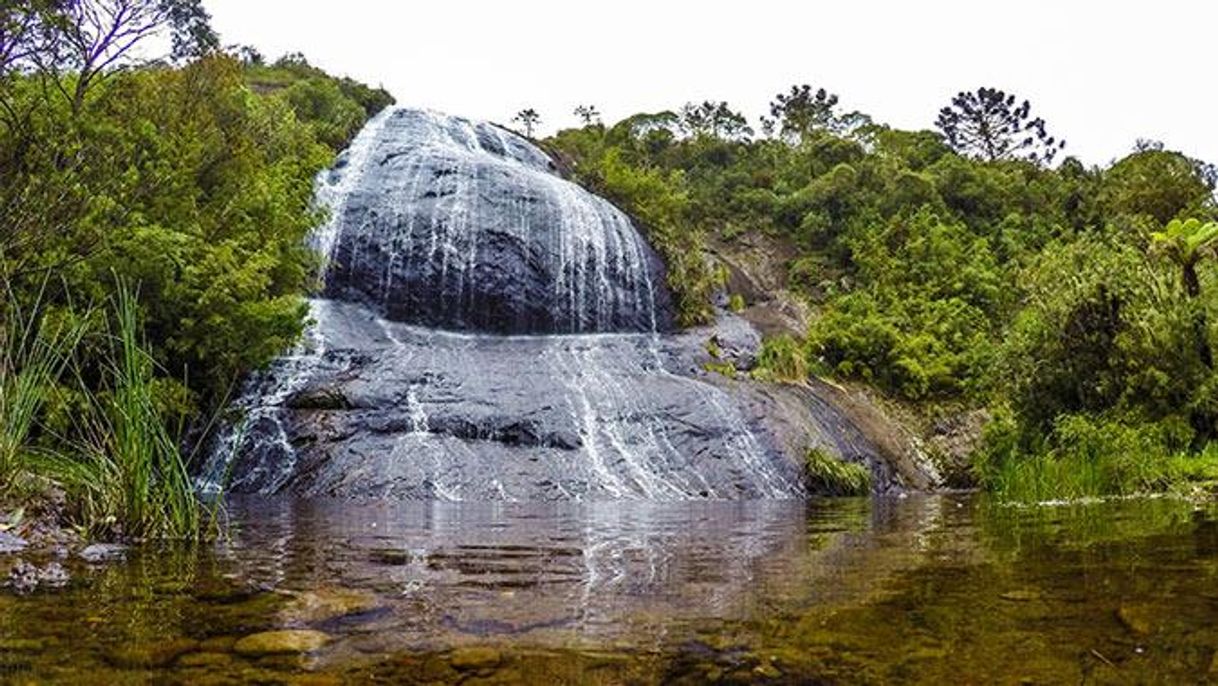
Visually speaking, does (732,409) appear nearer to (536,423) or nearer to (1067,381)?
(536,423)

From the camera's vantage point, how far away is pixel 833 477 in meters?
15.1

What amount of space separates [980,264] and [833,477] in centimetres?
1742

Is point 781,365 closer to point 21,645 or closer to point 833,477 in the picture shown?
point 833,477

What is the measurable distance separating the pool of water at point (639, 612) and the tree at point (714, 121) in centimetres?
4172

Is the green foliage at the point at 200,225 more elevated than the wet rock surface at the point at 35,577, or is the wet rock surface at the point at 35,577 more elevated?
the green foliage at the point at 200,225

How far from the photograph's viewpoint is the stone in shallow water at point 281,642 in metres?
2.73

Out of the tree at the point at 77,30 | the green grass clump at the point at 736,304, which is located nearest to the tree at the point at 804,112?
the green grass clump at the point at 736,304

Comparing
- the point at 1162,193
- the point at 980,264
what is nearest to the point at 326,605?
the point at 980,264

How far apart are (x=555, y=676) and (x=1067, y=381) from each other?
13782mm

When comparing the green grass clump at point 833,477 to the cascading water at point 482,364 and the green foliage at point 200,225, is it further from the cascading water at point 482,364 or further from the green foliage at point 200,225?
the green foliage at point 200,225

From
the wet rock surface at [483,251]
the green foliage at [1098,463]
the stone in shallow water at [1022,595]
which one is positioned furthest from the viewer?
the wet rock surface at [483,251]

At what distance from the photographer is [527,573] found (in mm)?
4406

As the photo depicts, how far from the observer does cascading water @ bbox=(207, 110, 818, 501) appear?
13.8 m

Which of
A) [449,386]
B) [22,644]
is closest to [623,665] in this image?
[22,644]
